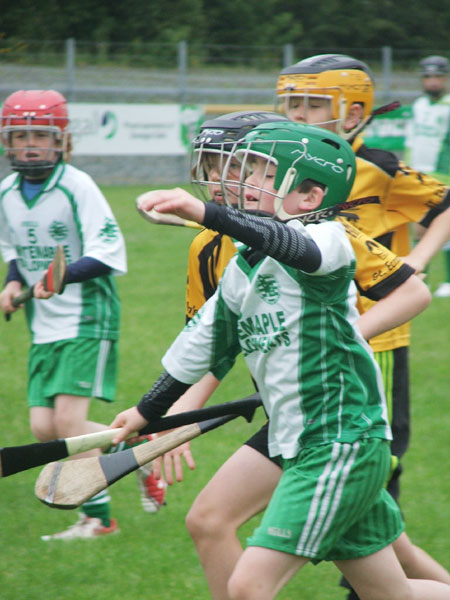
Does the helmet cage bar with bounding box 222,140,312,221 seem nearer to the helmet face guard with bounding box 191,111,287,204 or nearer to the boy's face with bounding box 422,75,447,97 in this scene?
the helmet face guard with bounding box 191,111,287,204

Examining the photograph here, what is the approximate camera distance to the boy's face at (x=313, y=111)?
3617mm

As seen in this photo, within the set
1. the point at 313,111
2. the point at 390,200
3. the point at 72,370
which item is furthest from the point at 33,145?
the point at 390,200

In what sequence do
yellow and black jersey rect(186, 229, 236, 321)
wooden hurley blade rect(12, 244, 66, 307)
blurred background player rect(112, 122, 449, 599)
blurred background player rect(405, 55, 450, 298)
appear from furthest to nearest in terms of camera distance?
blurred background player rect(405, 55, 450, 298), wooden hurley blade rect(12, 244, 66, 307), yellow and black jersey rect(186, 229, 236, 321), blurred background player rect(112, 122, 449, 599)

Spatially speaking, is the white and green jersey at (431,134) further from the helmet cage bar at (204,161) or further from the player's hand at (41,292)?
the helmet cage bar at (204,161)

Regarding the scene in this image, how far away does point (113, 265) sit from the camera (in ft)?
14.3

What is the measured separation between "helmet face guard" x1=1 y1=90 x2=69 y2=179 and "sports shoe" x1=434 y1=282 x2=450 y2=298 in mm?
5696

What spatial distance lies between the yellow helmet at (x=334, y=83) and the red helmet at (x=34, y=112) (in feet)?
4.42

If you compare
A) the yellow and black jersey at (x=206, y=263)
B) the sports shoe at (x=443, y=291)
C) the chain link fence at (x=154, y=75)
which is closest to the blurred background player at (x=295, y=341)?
the yellow and black jersey at (x=206, y=263)

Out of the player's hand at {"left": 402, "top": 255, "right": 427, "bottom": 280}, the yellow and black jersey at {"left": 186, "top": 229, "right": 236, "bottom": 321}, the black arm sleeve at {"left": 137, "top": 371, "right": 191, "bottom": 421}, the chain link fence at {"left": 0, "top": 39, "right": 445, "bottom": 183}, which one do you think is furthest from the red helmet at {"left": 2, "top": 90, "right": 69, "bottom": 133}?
the chain link fence at {"left": 0, "top": 39, "right": 445, "bottom": 183}

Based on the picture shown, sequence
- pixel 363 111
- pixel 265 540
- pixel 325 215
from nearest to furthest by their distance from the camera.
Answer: pixel 265 540 → pixel 325 215 → pixel 363 111

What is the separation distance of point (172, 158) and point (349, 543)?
1728 cm

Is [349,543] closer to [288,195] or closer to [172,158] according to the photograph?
[288,195]

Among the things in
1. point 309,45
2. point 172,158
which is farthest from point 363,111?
point 309,45

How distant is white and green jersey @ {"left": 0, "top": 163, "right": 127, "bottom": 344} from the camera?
14.6 feet
